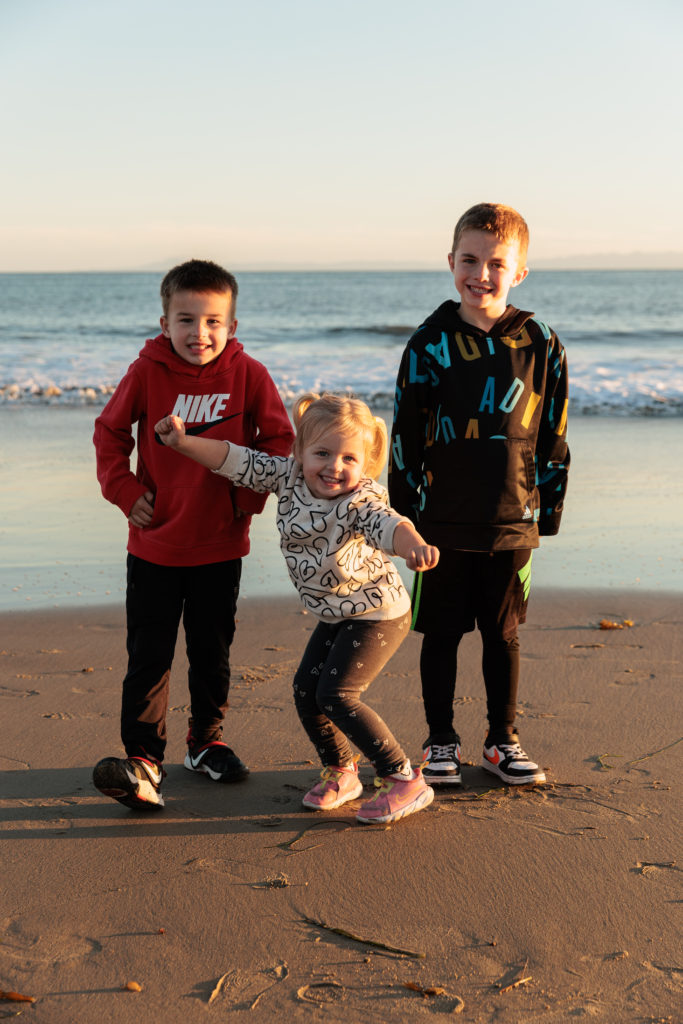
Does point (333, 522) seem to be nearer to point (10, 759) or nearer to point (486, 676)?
point (486, 676)

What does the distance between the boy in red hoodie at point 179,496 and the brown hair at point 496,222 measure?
78cm

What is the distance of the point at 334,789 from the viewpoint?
117 inches

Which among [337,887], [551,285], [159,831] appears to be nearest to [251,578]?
[159,831]

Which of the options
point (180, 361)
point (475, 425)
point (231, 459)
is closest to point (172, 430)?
point (231, 459)

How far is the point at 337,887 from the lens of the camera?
8.21ft

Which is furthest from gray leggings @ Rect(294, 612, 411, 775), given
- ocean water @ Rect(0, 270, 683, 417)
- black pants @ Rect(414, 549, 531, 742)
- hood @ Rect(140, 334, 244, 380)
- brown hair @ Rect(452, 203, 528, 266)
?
ocean water @ Rect(0, 270, 683, 417)

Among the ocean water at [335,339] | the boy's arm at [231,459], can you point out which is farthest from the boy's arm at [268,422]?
the ocean water at [335,339]

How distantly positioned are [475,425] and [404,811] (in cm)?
119

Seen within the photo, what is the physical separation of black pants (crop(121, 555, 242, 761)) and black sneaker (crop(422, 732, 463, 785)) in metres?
0.69

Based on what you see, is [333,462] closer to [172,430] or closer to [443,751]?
[172,430]

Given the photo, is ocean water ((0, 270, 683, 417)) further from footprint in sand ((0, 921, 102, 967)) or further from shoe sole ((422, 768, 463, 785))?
footprint in sand ((0, 921, 102, 967))

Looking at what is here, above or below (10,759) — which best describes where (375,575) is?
above

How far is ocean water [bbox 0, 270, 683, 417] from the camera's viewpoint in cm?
1431

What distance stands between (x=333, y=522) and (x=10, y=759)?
1371 millimetres
